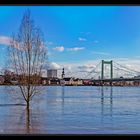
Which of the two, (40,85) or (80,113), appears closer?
(40,85)

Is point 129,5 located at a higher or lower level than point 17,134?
higher

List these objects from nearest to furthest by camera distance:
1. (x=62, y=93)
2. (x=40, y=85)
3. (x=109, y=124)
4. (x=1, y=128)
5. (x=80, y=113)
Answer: (x=1, y=128) → (x=109, y=124) → (x=40, y=85) → (x=80, y=113) → (x=62, y=93)

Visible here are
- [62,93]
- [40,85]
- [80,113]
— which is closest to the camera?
[40,85]

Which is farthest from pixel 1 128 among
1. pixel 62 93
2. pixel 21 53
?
pixel 62 93
